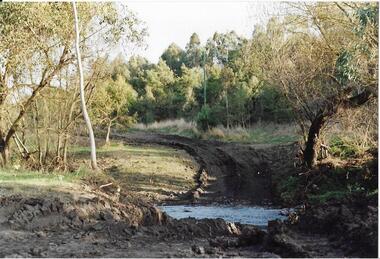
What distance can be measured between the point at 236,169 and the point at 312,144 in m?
4.30

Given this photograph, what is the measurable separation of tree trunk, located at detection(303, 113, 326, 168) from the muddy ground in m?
5.79

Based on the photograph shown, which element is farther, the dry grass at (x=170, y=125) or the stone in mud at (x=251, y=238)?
the dry grass at (x=170, y=125)

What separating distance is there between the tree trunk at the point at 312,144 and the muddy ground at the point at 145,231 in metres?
5.79

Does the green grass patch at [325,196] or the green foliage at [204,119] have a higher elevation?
the green foliage at [204,119]

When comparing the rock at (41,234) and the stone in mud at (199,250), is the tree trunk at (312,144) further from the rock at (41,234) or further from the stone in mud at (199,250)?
the rock at (41,234)

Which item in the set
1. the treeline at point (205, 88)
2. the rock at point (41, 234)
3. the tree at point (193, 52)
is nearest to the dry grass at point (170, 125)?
the treeline at point (205, 88)

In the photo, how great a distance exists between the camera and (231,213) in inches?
510

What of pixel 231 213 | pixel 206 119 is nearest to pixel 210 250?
pixel 231 213

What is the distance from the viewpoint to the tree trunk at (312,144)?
15.3 m

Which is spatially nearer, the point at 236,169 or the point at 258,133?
the point at 236,169

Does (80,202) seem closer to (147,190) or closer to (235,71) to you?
(147,190)

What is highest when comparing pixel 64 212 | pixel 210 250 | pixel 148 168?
pixel 64 212

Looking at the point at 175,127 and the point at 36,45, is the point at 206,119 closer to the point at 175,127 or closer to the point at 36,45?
the point at 175,127

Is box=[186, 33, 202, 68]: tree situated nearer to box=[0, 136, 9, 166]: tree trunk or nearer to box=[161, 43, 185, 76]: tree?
box=[161, 43, 185, 76]: tree
